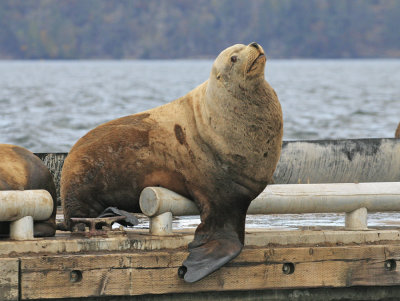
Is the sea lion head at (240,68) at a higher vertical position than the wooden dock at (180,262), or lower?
higher

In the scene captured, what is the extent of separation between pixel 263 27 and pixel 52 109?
14923 cm

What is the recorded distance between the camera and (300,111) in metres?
49.8

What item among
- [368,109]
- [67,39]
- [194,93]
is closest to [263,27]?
[67,39]

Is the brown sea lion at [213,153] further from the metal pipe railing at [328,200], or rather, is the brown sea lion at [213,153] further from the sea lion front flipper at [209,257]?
the metal pipe railing at [328,200]

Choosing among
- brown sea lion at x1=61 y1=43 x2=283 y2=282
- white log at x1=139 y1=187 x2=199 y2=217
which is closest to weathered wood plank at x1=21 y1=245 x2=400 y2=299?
brown sea lion at x1=61 y1=43 x2=283 y2=282

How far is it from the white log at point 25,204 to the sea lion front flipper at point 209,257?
1.07 meters

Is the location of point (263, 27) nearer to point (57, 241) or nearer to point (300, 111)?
point (300, 111)

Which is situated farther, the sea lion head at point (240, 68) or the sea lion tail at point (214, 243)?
the sea lion head at point (240, 68)

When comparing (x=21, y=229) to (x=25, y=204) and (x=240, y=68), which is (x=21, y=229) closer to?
(x=25, y=204)

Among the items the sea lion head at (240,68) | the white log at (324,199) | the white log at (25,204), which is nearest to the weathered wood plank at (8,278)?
the white log at (25,204)

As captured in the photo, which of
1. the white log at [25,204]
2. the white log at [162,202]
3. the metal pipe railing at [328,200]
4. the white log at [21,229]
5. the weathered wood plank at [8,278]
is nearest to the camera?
the weathered wood plank at [8,278]

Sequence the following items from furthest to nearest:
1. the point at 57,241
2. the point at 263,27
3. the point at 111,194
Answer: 1. the point at 263,27
2. the point at 111,194
3. the point at 57,241

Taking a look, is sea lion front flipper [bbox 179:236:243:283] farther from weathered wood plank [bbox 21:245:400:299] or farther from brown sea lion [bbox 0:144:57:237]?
brown sea lion [bbox 0:144:57:237]

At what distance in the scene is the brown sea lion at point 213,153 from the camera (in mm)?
8117
